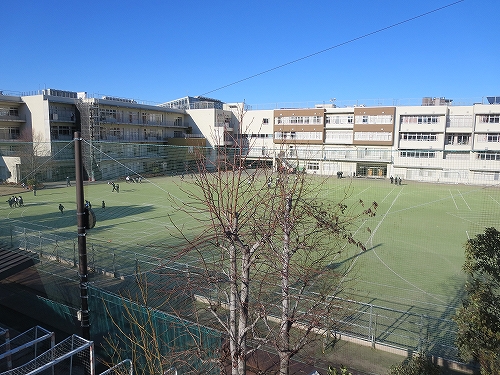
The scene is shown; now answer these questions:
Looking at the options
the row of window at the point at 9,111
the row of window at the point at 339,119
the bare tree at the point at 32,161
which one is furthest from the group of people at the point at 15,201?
the row of window at the point at 339,119

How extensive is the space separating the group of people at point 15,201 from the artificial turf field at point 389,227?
218mm

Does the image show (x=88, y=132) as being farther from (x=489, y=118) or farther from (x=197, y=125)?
(x=489, y=118)

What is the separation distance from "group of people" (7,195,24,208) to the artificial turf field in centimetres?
22

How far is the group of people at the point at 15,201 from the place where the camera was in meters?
11.7

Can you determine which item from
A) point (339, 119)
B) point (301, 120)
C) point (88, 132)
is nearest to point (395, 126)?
point (339, 119)

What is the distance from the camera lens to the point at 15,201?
11875mm

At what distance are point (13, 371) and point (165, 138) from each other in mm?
24975

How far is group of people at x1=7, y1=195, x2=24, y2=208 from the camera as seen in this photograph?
11.7 m

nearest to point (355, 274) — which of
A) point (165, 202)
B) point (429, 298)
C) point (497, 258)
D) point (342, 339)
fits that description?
point (429, 298)

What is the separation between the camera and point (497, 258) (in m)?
2.91

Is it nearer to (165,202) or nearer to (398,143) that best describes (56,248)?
(165,202)

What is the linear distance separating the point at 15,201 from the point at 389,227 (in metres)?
11.8

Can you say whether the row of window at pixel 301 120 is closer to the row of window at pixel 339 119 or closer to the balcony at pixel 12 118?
the row of window at pixel 339 119

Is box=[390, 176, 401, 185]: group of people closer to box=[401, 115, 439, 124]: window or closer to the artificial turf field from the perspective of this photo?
the artificial turf field
